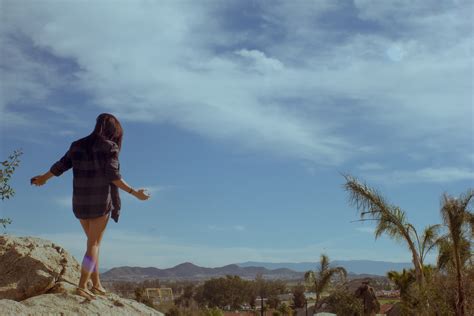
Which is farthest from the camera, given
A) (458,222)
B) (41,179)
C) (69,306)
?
(458,222)

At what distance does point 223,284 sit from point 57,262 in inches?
2767

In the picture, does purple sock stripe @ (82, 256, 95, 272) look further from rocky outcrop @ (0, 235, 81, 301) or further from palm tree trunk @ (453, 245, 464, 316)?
palm tree trunk @ (453, 245, 464, 316)

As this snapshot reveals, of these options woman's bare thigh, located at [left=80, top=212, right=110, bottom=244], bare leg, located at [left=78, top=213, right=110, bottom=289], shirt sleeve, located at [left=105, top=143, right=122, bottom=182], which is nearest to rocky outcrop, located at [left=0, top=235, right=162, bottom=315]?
bare leg, located at [left=78, top=213, right=110, bottom=289]

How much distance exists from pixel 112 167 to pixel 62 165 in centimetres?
62

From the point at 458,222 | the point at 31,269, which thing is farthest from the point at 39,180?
the point at 458,222

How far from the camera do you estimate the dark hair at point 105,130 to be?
5.78 meters

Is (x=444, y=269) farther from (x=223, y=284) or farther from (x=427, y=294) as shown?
(x=223, y=284)

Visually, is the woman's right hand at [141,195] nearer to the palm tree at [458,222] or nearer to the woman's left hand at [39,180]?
the woman's left hand at [39,180]

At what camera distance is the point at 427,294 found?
16.1 meters

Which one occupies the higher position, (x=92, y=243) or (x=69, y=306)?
(x=92, y=243)

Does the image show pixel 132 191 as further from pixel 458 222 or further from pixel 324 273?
pixel 324 273

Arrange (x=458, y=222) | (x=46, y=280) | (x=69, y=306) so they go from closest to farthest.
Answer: (x=69, y=306)
(x=46, y=280)
(x=458, y=222)

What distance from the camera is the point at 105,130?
19.0ft

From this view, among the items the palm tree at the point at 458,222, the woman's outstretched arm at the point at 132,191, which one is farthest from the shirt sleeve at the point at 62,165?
the palm tree at the point at 458,222
